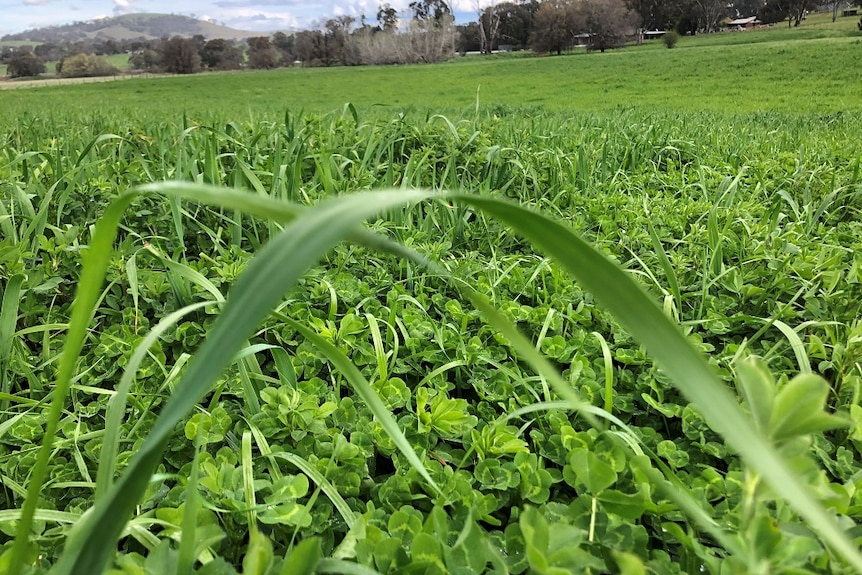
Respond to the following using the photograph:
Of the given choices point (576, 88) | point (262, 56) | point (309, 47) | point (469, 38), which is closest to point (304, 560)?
point (576, 88)

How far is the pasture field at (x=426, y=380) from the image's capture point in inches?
19.6

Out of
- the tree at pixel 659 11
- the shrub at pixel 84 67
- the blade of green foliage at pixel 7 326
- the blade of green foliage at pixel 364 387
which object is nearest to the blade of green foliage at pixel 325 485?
the blade of green foliage at pixel 364 387

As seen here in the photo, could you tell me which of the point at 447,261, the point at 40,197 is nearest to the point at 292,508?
the point at 447,261

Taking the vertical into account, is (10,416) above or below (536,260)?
below

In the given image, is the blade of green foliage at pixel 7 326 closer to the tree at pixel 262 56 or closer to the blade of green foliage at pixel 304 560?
the blade of green foliage at pixel 304 560

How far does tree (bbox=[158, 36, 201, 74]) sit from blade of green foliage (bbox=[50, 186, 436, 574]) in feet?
259

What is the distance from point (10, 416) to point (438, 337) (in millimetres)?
1027

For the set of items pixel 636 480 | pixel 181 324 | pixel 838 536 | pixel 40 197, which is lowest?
pixel 636 480

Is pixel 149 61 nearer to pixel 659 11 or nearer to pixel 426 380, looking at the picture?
pixel 659 11

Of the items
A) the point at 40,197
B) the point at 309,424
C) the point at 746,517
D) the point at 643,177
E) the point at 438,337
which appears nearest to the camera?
the point at 746,517

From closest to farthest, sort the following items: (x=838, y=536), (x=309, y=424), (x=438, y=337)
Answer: (x=838, y=536) < (x=309, y=424) < (x=438, y=337)

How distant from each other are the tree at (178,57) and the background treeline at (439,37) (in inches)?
5.1

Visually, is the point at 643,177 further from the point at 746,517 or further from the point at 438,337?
the point at 746,517

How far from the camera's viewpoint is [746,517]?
21.8 inches
